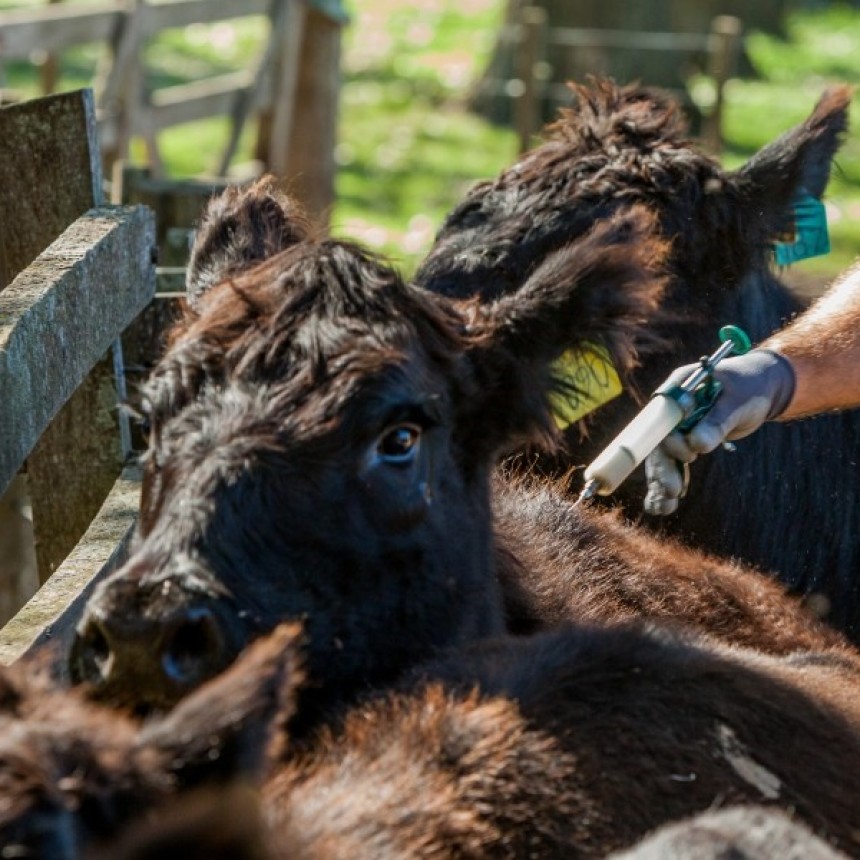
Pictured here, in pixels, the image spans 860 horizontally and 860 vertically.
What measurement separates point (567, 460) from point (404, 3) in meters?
25.2

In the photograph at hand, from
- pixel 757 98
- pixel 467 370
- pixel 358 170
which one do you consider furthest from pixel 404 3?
pixel 467 370

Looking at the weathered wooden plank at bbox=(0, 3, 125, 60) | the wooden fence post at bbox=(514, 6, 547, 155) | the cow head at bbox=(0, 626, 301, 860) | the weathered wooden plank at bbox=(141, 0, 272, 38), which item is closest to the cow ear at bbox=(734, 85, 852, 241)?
the cow head at bbox=(0, 626, 301, 860)

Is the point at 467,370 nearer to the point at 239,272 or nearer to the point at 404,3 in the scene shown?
the point at 239,272

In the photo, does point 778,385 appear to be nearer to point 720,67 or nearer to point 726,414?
point 726,414

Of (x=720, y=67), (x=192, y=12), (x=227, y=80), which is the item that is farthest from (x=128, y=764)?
(x=720, y=67)

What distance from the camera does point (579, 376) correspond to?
399cm

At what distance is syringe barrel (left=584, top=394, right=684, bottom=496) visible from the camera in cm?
375

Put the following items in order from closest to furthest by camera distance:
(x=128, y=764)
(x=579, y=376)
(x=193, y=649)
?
(x=128, y=764)
(x=193, y=649)
(x=579, y=376)

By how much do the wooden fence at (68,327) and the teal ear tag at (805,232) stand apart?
2.24 metres

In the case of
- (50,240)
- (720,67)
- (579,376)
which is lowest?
(579,376)

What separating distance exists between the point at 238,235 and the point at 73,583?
96cm

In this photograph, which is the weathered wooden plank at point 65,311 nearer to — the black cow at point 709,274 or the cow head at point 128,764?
the black cow at point 709,274

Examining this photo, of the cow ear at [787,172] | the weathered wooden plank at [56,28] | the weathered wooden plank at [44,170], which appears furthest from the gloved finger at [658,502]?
the weathered wooden plank at [56,28]

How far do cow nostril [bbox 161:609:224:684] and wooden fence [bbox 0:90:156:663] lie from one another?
0.73 meters
